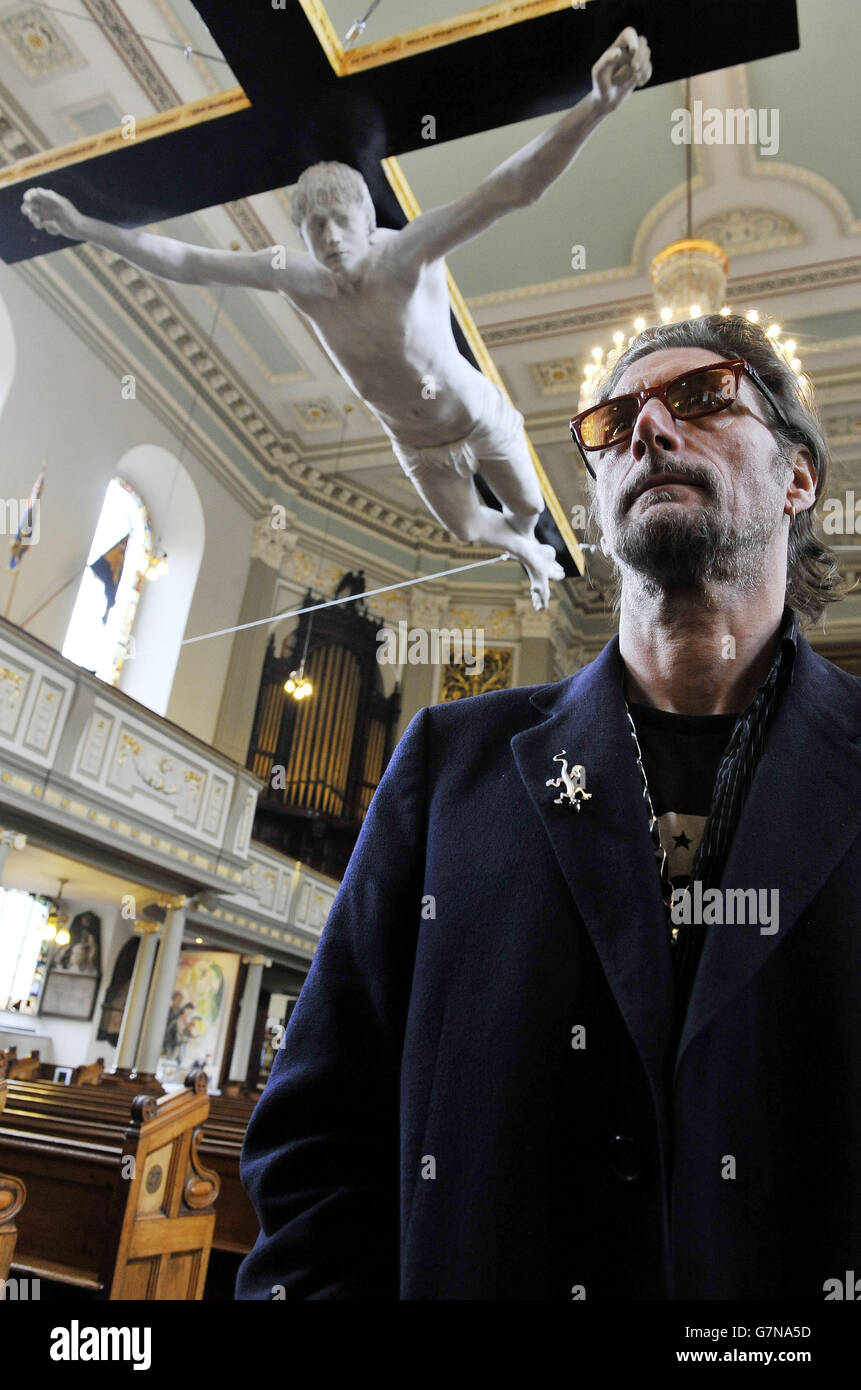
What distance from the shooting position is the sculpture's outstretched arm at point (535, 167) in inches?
160

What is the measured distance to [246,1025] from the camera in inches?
480

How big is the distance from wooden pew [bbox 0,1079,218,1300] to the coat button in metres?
2.88

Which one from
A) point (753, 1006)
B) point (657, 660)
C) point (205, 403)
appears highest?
point (205, 403)

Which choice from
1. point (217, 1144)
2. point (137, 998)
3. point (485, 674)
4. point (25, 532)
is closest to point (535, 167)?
point (217, 1144)

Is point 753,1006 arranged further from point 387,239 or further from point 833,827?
point 387,239

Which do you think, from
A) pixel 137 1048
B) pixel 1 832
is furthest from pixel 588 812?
pixel 137 1048

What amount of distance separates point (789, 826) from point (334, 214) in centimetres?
475

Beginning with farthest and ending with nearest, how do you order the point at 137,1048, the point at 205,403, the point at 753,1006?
the point at 205,403, the point at 137,1048, the point at 753,1006

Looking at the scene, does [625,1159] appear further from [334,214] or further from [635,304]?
[635,304]

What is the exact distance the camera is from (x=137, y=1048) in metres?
9.41

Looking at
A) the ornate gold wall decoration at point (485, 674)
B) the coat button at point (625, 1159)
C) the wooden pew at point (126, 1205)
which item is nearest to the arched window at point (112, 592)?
the ornate gold wall decoration at point (485, 674)

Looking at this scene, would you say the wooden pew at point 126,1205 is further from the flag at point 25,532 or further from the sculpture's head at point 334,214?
the flag at point 25,532

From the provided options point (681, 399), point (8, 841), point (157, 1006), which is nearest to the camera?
point (681, 399)

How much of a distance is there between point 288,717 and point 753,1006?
11363 millimetres
